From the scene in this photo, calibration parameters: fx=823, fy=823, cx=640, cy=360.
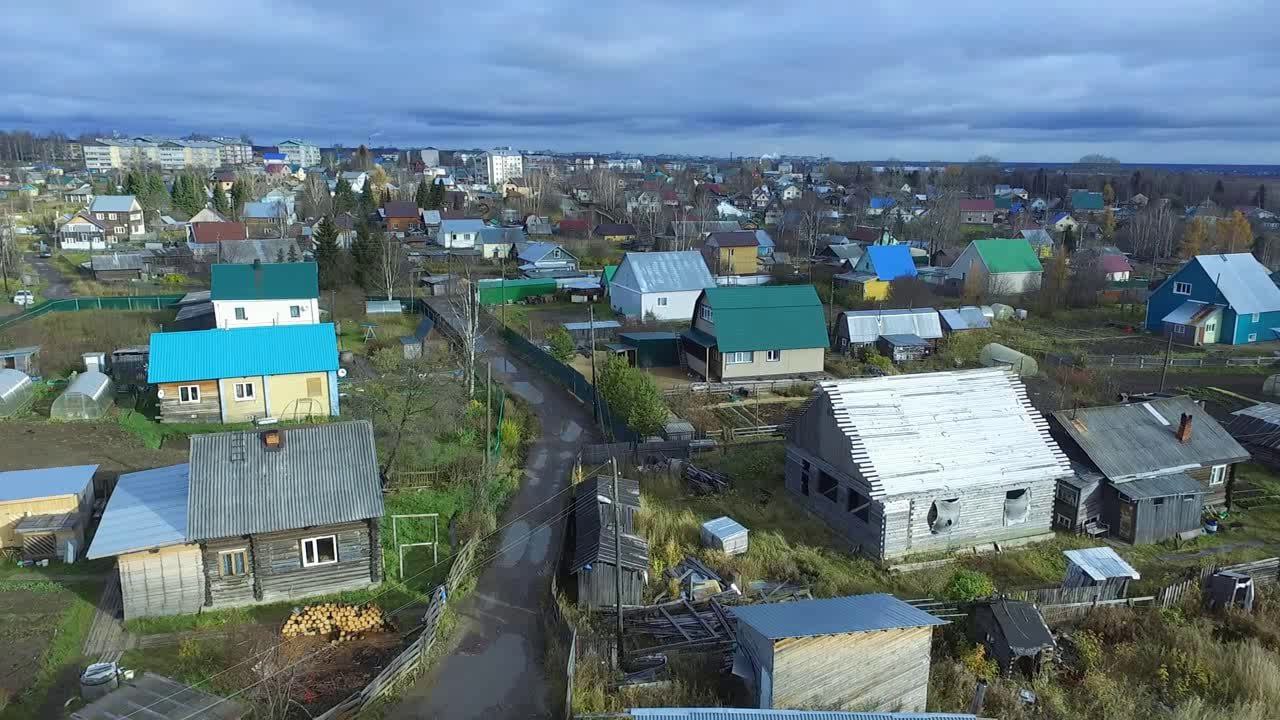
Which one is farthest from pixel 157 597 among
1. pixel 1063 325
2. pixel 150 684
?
pixel 1063 325

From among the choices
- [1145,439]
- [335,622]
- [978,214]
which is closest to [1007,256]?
[1145,439]

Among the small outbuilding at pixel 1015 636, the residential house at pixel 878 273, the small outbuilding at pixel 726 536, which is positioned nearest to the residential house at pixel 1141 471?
the small outbuilding at pixel 1015 636

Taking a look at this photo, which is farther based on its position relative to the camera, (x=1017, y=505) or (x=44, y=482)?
(x=1017, y=505)

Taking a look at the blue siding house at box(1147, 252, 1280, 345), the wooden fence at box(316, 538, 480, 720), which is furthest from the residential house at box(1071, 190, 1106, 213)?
the wooden fence at box(316, 538, 480, 720)

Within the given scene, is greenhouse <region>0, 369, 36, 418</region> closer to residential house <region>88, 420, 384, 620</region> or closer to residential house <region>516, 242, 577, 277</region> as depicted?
residential house <region>88, 420, 384, 620</region>

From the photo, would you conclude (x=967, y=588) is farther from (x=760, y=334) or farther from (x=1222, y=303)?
(x=1222, y=303)
